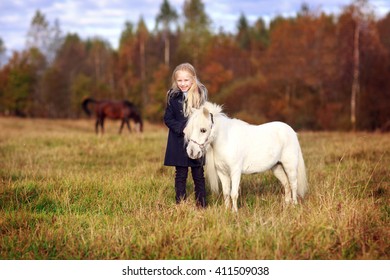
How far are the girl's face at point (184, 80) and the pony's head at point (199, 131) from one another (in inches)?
20.8

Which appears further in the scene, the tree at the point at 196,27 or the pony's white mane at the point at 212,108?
the tree at the point at 196,27

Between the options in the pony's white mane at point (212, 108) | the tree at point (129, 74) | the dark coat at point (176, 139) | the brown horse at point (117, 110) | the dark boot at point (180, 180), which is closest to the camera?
the pony's white mane at point (212, 108)

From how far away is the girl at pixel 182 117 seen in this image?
5.08 meters

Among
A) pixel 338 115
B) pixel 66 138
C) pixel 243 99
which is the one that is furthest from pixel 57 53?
pixel 66 138

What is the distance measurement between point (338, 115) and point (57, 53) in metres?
33.4

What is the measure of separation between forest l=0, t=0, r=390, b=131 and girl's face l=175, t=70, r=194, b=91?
1628 centimetres

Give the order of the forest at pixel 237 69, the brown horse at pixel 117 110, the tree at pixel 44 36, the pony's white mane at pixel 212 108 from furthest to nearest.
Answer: the tree at pixel 44 36
the forest at pixel 237 69
the brown horse at pixel 117 110
the pony's white mane at pixel 212 108

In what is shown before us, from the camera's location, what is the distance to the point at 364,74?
26.1 meters

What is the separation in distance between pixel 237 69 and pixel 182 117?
3741 centimetres

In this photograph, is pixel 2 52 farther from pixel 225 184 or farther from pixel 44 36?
pixel 225 184

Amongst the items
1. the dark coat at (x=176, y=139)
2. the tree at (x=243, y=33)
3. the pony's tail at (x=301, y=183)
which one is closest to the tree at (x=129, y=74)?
the tree at (x=243, y=33)

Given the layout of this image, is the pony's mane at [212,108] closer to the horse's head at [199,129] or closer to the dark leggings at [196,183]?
the horse's head at [199,129]
